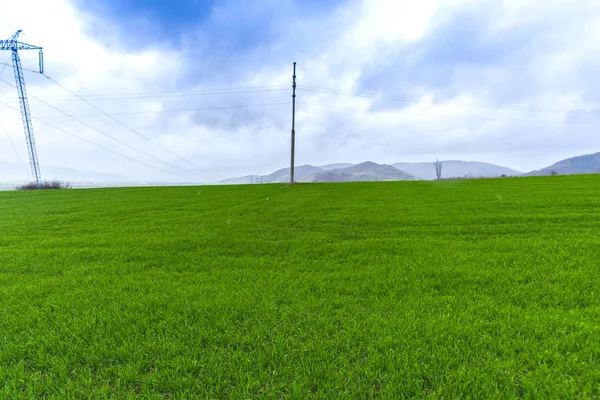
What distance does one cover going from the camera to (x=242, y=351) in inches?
92.5

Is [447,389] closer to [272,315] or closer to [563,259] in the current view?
[272,315]

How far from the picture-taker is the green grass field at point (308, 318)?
6.57 feet

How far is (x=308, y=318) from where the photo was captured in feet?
9.12

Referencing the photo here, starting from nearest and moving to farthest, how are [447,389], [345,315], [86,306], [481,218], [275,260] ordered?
[447,389] < [345,315] < [86,306] < [275,260] < [481,218]

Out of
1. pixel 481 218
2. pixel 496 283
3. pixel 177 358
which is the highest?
pixel 481 218

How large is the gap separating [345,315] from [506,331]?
1550mm

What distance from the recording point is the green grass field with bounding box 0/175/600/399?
2.00 meters

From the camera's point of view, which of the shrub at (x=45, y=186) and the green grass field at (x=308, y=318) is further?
the shrub at (x=45, y=186)

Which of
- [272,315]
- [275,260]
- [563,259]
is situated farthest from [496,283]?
[275,260]

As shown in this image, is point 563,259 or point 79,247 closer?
point 563,259

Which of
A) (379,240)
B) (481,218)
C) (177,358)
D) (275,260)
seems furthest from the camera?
(481,218)

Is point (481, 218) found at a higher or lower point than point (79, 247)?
higher

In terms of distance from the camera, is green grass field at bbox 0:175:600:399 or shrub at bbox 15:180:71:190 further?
shrub at bbox 15:180:71:190

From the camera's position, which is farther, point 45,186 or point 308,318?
point 45,186
